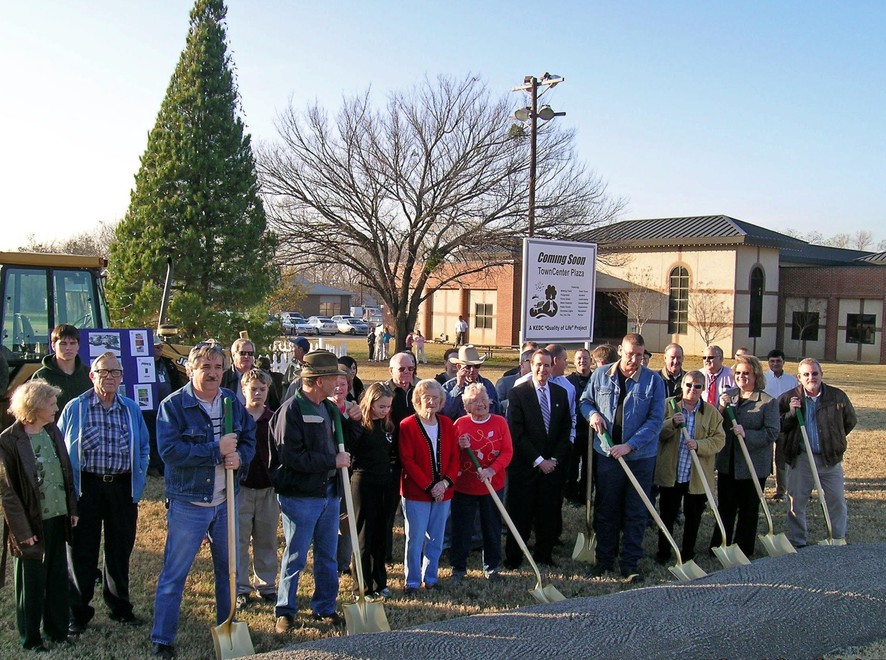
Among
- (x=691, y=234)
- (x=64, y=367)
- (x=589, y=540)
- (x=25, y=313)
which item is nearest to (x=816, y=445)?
(x=589, y=540)

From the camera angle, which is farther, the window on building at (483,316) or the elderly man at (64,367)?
the window on building at (483,316)

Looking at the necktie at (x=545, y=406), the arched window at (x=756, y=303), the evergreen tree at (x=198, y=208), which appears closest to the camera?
the necktie at (x=545, y=406)

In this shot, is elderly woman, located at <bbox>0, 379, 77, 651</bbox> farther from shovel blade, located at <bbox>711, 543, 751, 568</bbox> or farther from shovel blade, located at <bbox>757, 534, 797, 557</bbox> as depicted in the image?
shovel blade, located at <bbox>757, 534, 797, 557</bbox>

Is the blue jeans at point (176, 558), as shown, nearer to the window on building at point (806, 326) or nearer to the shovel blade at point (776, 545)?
the shovel blade at point (776, 545)

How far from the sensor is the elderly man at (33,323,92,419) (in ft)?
22.2

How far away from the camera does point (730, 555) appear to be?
682 cm

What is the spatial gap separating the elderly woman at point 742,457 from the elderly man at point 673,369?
0.69m

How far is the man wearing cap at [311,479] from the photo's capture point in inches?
201

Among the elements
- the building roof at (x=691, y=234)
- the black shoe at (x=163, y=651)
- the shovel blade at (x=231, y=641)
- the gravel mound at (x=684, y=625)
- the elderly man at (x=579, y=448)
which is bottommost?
A: the black shoe at (x=163, y=651)

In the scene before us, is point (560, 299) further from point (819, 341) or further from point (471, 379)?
point (819, 341)

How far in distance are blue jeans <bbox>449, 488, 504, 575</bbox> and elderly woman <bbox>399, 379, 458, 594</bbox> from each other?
33 centimetres

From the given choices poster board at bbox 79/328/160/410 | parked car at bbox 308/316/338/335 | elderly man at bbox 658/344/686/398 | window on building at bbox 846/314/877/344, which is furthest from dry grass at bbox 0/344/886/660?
parked car at bbox 308/316/338/335

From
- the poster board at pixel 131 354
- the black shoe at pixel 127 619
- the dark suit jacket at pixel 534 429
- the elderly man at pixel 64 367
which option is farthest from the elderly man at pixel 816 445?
the poster board at pixel 131 354

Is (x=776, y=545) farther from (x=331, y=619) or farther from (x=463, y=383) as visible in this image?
(x=331, y=619)
